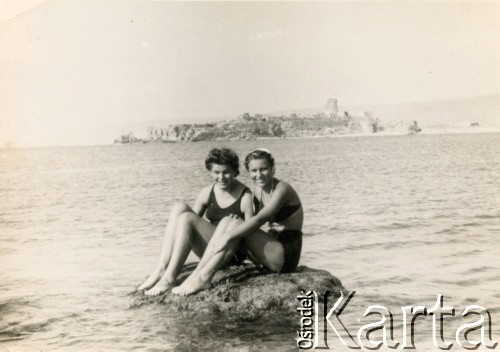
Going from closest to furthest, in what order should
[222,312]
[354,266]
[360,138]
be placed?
1. [222,312]
2. [354,266]
3. [360,138]

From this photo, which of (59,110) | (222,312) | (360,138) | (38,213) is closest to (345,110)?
(360,138)

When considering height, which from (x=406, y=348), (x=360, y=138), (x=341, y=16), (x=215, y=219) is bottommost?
(x=406, y=348)

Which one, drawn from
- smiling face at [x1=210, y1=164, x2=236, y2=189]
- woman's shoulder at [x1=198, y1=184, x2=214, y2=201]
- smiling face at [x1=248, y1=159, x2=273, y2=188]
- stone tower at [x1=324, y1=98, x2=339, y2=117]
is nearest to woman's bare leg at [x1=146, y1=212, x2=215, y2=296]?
woman's shoulder at [x1=198, y1=184, x2=214, y2=201]

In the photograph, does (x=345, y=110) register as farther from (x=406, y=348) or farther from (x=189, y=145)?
(x=406, y=348)

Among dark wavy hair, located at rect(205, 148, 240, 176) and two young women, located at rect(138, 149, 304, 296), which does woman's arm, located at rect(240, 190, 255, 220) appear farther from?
dark wavy hair, located at rect(205, 148, 240, 176)

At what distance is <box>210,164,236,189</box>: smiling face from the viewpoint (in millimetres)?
3250

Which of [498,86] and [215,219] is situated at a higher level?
[498,86]

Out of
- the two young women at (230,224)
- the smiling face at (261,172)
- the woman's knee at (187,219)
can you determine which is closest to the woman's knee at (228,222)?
the two young women at (230,224)

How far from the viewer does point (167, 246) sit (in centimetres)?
330

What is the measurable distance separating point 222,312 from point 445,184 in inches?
73.4

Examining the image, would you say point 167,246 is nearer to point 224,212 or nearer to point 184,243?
point 184,243

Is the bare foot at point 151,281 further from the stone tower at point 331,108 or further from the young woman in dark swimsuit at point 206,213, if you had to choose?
the stone tower at point 331,108

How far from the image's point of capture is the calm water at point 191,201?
11.2 feet

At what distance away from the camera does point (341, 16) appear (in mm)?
3834
